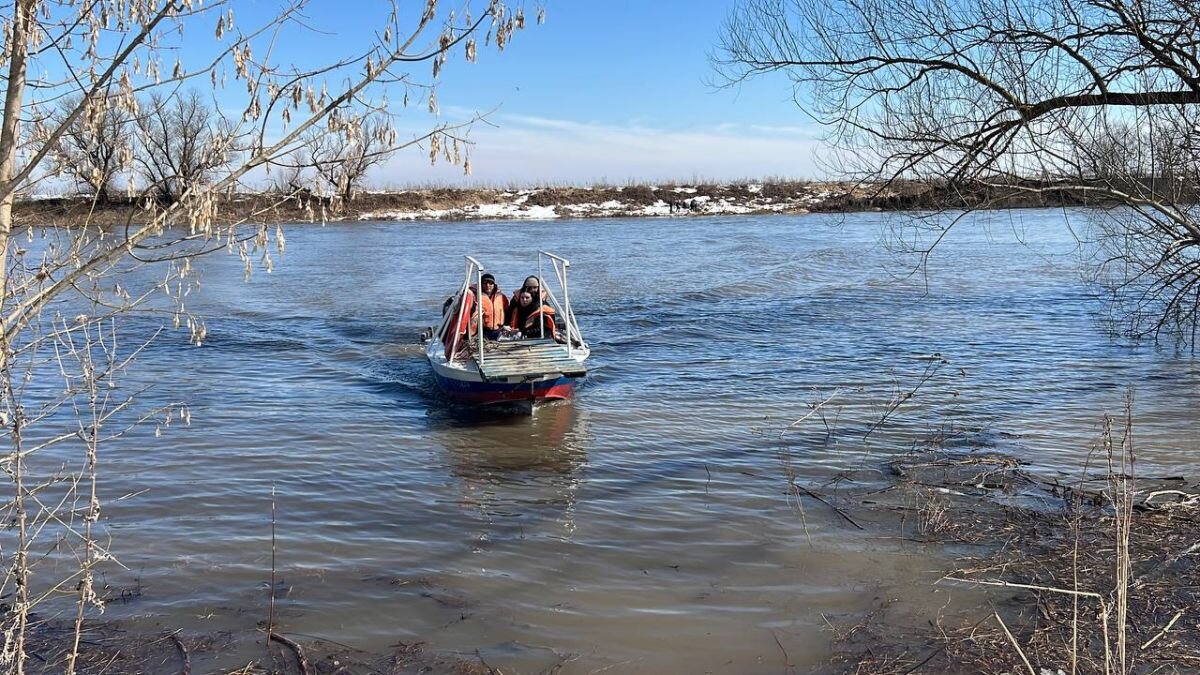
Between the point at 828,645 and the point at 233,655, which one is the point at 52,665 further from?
the point at 828,645

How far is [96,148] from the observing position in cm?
332

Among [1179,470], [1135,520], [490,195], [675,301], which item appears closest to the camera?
[1135,520]

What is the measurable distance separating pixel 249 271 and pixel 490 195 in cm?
6275

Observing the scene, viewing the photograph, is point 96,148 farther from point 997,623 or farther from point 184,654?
point 997,623

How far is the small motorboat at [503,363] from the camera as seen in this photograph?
1105 cm

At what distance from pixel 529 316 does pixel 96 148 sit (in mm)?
9306

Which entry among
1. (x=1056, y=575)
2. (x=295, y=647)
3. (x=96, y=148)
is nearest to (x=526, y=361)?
(x=295, y=647)

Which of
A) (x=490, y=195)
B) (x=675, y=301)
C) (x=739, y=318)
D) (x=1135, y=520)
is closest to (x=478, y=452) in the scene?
(x=1135, y=520)

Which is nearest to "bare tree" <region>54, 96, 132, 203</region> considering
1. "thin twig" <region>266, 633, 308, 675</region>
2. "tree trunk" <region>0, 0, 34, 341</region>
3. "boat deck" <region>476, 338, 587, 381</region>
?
"tree trunk" <region>0, 0, 34, 341</region>

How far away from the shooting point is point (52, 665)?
192 inches

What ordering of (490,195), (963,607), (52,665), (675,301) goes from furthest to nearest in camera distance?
(490,195) < (675,301) < (963,607) < (52,665)

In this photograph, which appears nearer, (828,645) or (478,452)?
(828,645)

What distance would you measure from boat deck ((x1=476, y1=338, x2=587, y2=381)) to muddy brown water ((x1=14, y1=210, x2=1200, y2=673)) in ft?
1.96

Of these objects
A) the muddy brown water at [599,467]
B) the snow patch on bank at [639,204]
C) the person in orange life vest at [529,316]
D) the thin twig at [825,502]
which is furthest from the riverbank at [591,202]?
the thin twig at [825,502]
